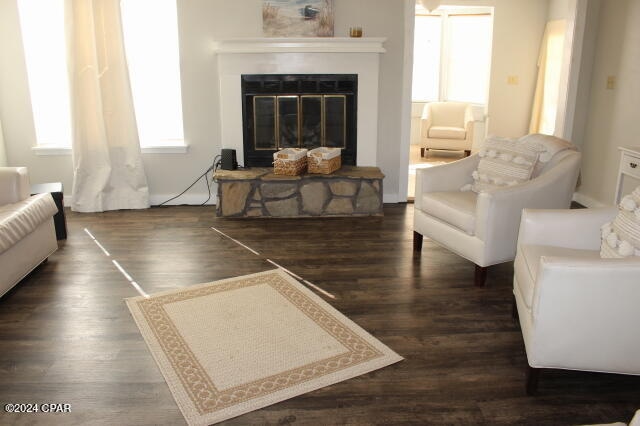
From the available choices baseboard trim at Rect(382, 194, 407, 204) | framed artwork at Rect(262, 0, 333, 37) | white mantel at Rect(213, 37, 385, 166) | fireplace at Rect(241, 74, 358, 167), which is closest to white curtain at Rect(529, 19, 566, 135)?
baseboard trim at Rect(382, 194, 407, 204)

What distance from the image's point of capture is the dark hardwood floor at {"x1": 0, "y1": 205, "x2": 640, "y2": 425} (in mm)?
2238

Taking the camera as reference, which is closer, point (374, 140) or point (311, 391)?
point (311, 391)

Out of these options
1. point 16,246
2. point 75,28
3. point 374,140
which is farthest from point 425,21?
point 16,246

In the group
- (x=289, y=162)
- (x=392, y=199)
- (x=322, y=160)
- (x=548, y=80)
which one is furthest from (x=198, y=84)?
(x=548, y=80)

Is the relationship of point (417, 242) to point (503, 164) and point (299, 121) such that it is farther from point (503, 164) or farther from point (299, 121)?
point (299, 121)

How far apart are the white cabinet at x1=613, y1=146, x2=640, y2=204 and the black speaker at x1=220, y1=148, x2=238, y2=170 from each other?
3129mm

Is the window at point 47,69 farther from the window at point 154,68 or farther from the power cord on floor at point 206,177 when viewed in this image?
the power cord on floor at point 206,177

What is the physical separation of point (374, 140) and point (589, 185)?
213 centimetres

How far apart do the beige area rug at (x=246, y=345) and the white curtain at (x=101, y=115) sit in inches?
84.0

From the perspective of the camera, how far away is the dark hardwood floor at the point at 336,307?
2.24m

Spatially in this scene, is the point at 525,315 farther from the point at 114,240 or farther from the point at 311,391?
the point at 114,240

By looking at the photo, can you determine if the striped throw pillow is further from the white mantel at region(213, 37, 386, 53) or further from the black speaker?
the black speaker

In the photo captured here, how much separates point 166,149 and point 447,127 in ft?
14.9

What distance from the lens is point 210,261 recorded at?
3.86 metres
